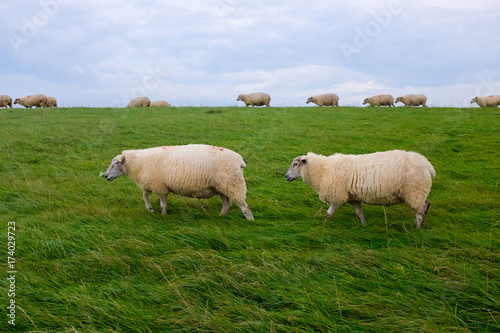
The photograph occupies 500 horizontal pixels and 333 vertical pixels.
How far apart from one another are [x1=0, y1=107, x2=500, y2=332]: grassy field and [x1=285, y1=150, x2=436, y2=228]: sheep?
46cm

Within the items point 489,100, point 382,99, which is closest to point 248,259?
point 382,99

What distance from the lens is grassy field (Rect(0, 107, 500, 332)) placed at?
378 cm

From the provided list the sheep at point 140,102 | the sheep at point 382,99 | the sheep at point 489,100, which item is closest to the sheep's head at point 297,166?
the sheep at point 382,99

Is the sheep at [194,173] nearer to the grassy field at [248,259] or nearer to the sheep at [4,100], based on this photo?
the grassy field at [248,259]

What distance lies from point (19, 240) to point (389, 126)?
654 inches

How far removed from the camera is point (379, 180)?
705cm

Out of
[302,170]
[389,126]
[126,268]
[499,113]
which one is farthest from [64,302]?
[499,113]

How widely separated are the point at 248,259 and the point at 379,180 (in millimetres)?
3251

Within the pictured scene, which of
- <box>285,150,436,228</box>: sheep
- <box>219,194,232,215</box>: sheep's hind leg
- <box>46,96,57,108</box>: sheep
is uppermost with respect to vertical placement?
<box>46,96,57,108</box>: sheep

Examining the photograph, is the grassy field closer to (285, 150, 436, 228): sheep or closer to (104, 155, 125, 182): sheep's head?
(285, 150, 436, 228): sheep

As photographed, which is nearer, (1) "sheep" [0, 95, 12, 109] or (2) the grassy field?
(2) the grassy field

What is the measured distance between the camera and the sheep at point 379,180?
22.8ft

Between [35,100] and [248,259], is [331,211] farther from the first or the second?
[35,100]

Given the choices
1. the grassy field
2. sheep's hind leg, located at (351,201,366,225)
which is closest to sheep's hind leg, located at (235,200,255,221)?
the grassy field
